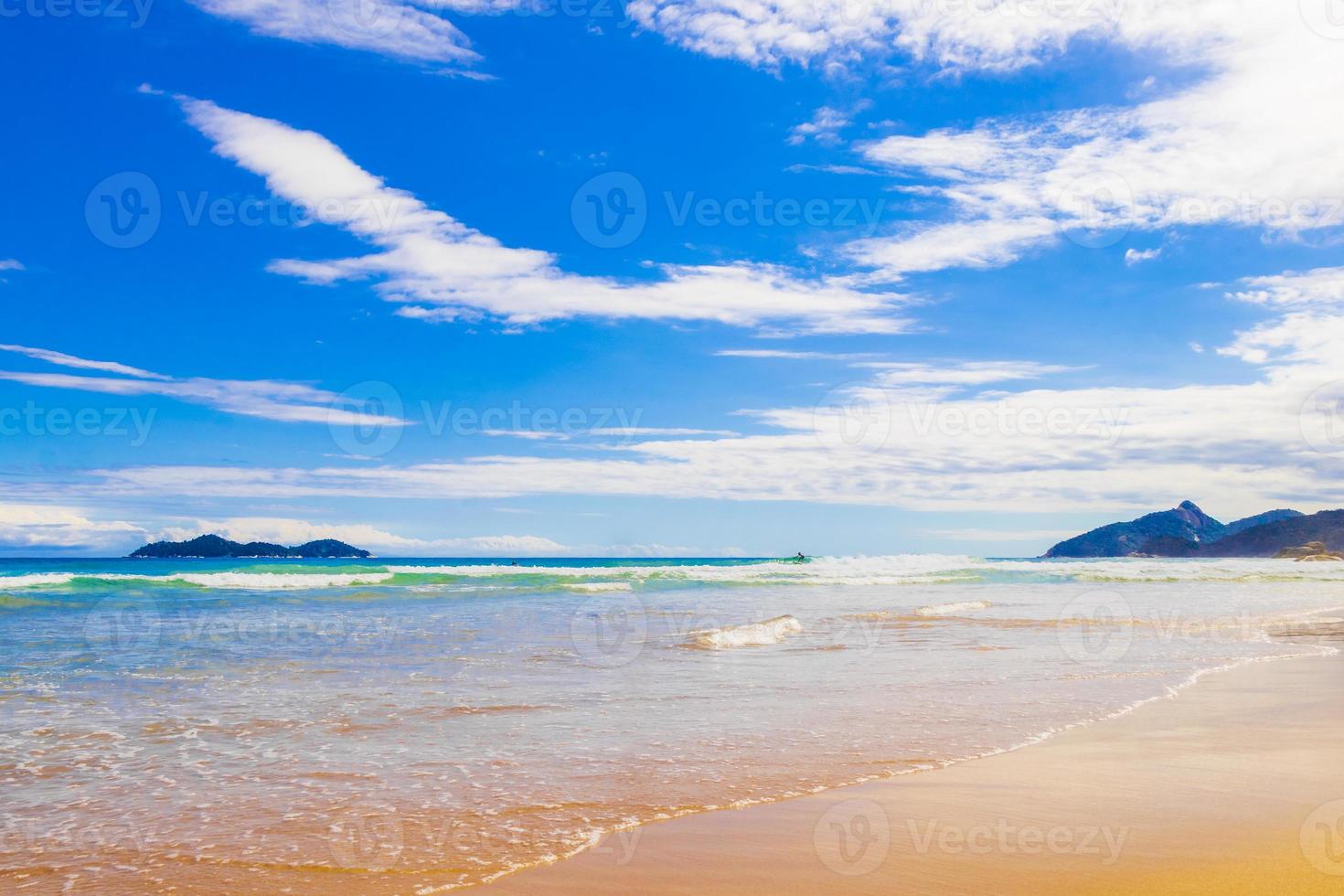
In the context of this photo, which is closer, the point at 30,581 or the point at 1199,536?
the point at 30,581

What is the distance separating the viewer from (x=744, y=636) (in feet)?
50.8

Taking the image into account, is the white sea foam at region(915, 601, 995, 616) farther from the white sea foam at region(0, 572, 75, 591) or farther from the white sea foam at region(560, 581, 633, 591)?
the white sea foam at region(0, 572, 75, 591)

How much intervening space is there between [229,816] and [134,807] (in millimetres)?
758

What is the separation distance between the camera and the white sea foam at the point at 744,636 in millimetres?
14929

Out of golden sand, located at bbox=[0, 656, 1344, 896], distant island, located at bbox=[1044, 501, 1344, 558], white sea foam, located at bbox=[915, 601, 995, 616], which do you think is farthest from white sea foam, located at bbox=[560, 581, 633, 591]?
distant island, located at bbox=[1044, 501, 1344, 558]

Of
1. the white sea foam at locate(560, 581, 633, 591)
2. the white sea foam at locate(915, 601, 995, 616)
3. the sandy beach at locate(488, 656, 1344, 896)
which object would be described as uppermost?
the sandy beach at locate(488, 656, 1344, 896)

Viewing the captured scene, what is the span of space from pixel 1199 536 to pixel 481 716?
194203 millimetres

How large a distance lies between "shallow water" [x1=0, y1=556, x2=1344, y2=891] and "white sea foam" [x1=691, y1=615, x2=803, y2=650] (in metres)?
0.09

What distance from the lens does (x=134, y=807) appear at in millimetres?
5547

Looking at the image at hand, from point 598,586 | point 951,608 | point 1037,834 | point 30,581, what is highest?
point 30,581

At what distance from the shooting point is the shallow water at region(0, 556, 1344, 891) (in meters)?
5.12

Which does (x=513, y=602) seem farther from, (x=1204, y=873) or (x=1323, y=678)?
(x=1204, y=873)

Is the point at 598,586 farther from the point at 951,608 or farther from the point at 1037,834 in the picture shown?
the point at 1037,834

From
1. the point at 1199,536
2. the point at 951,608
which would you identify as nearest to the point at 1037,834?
the point at 951,608
